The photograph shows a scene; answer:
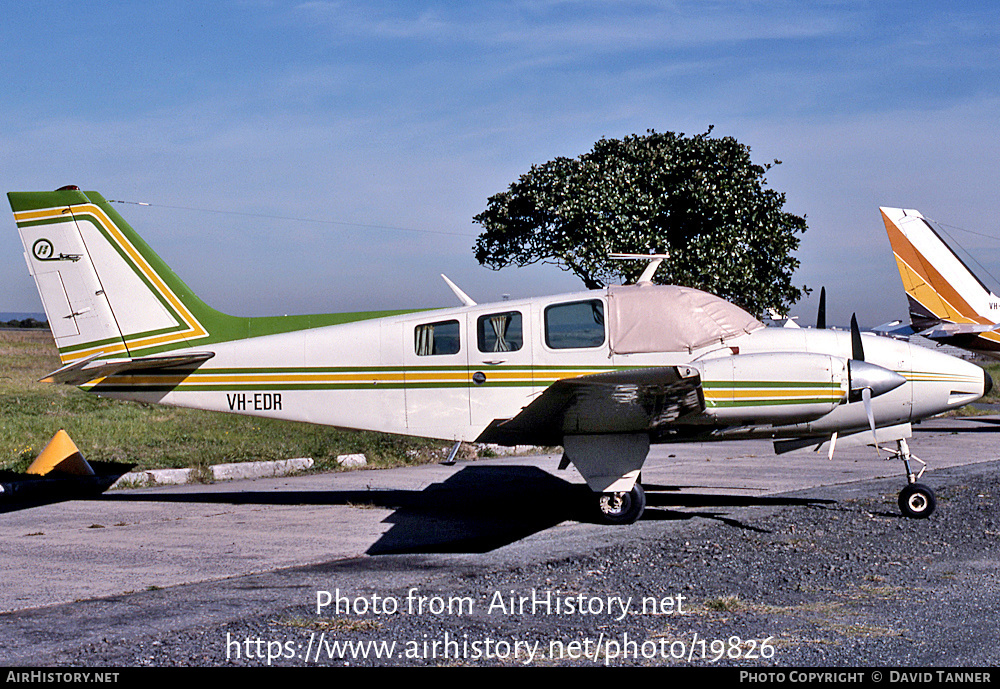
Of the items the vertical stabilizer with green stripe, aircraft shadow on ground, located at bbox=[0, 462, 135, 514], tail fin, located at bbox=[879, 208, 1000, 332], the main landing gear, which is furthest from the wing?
tail fin, located at bbox=[879, 208, 1000, 332]

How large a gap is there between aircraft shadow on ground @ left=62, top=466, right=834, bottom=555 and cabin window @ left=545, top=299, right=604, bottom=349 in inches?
85.9

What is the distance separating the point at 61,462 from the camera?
12898 mm

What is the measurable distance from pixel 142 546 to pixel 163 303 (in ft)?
12.1

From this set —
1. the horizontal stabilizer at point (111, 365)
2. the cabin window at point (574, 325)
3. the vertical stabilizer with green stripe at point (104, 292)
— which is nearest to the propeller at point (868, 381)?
the cabin window at point (574, 325)

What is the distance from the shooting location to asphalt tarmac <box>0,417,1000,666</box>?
557 centimetres

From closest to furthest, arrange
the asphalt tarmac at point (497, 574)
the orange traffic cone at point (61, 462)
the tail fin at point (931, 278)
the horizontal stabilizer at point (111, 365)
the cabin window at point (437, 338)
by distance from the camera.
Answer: the asphalt tarmac at point (497, 574)
the cabin window at point (437, 338)
the horizontal stabilizer at point (111, 365)
the orange traffic cone at point (61, 462)
the tail fin at point (931, 278)

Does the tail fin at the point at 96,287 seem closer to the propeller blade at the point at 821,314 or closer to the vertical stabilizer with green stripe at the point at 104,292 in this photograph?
the vertical stabilizer with green stripe at the point at 104,292

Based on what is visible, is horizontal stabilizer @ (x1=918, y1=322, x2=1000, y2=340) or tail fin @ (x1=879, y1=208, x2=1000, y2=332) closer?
horizontal stabilizer @ (x1=918, y1=322, x2=1000, y2=340)

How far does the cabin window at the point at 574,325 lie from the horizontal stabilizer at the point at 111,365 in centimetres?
445

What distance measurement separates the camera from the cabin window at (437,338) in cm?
1049

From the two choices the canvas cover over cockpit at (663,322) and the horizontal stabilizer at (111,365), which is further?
the horizontal stabilizer at (111,365)

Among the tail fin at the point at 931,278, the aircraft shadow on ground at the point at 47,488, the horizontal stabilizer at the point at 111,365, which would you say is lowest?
the aircraft shadow on ground at the point at 47,488

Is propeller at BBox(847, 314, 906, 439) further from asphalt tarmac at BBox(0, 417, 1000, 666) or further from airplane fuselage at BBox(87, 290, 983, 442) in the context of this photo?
asphalt tarmac at BBox(0, 417, 1000, 666)

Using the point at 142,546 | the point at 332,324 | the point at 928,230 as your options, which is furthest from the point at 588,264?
the point at 142,546
